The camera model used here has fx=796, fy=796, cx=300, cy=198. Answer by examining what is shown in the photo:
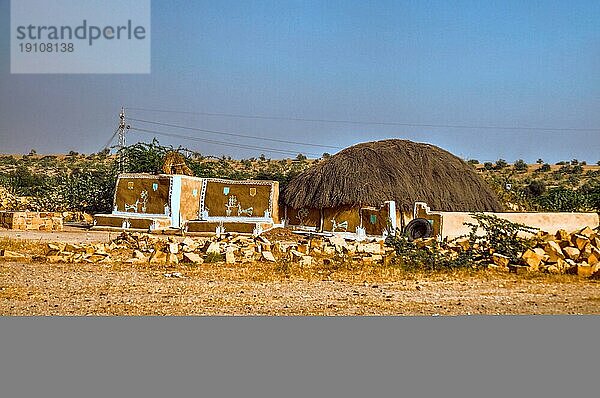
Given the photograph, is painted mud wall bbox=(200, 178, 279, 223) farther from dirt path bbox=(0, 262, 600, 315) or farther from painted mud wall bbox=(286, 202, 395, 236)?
dirt path bbox=(0, 262, 600, 315)

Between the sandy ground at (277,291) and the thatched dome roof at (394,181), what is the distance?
4864mm

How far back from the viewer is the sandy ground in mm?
9047

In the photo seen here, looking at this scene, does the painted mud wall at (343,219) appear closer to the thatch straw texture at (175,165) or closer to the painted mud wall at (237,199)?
the painted mud wall at (237,199)

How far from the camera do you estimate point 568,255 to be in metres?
11.5

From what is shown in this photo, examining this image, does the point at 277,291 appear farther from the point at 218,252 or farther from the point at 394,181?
the point at 394,181

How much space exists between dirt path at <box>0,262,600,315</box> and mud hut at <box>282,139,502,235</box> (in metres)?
4.90

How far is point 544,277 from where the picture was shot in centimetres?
1102

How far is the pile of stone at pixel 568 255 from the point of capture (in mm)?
11045

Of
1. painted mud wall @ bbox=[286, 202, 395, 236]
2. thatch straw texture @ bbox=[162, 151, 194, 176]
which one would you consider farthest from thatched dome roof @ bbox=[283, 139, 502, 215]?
thatch straw texture @ bbox=[162, 151, 194, 176]

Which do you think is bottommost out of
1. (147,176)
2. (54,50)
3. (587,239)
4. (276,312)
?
(276,312)

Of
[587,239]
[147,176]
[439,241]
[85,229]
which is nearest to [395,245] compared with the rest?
[439,241]

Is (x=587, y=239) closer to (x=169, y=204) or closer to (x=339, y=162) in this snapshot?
(x=339, y=162)

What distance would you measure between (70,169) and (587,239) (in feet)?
70.3

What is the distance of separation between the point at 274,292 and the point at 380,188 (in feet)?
23.6
